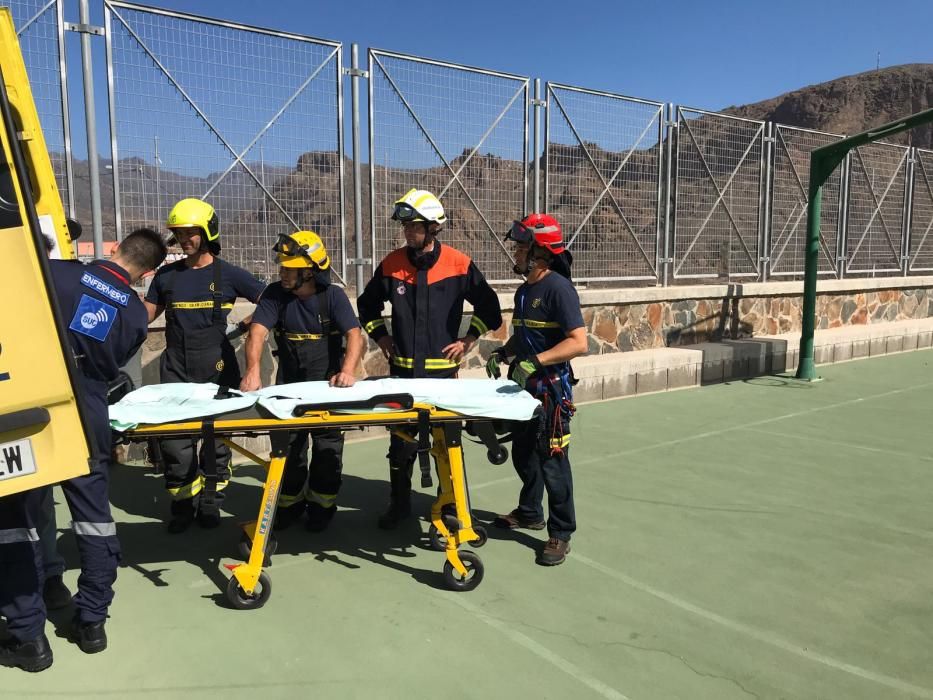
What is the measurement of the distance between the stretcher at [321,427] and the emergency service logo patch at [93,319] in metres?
0.51

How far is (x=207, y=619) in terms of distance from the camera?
332 cm

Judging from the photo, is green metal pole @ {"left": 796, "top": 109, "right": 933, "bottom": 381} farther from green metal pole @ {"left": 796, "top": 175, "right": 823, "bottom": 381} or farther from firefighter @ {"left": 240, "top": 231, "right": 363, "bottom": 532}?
firefighter @ {"left": 240, "top": 231, "right": 363, "bottom": 532}

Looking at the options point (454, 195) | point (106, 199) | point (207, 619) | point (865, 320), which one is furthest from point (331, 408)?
point (865, 320)

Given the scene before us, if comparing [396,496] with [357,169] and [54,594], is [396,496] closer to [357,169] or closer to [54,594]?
[54,594]

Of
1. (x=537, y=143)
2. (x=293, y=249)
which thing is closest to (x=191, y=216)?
(x=293, y=249)

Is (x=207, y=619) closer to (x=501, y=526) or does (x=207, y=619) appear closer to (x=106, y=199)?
(x=501, y=526)

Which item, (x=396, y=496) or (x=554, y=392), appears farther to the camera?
(x=396, y=496)

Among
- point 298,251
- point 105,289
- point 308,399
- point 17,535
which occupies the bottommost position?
point 17,535

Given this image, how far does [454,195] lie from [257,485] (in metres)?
3.96

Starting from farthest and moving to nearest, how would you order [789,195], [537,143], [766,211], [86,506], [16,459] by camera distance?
1. [789,195]
2. [766,211]
3. [537,143]
4. [86,506]
5. [16,459]

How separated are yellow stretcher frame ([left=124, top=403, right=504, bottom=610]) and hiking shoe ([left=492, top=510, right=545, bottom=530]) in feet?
2.29

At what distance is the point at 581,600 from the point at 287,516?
1.95 m

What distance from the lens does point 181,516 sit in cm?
445

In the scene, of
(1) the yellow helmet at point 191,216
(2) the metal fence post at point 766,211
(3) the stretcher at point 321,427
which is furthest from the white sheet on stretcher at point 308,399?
(2) the metal fence post at point 766,211
